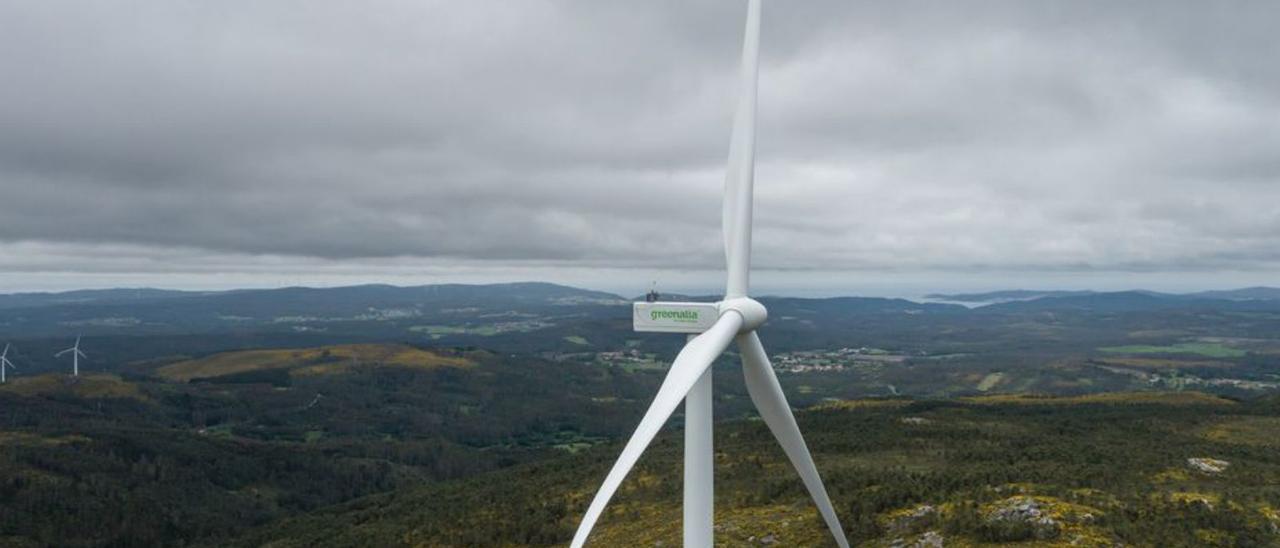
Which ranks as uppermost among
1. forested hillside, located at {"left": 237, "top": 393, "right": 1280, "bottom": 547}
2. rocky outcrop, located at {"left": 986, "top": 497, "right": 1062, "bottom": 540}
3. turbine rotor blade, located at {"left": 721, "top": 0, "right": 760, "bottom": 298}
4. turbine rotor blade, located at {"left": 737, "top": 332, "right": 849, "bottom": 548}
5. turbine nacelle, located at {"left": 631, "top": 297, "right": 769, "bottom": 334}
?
turbine rotor blade, located at {"left": 721, "top": 0, "right": 760, "bottom": 298}

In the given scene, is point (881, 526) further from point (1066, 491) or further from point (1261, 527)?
point (1261, 527)

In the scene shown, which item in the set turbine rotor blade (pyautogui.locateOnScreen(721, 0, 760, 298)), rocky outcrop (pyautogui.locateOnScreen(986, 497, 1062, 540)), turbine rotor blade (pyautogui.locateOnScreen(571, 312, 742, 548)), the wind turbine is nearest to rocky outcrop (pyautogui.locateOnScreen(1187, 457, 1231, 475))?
rocky outcrop (pyautogui.locateOnScreen(986, 497, 1062, 540))

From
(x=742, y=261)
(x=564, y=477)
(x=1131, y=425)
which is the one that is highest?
(x=742, y=261)

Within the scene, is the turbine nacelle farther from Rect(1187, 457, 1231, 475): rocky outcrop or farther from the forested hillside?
Rect(1187, 457, 1231, 475): rocky outcrop

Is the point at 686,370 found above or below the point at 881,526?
above

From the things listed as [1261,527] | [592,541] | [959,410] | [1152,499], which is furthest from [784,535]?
[959,410]

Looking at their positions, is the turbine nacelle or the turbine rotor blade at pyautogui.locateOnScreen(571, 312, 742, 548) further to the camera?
the turbine nacelle
